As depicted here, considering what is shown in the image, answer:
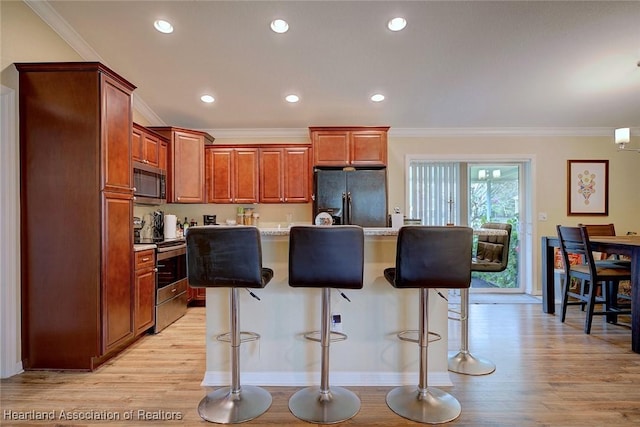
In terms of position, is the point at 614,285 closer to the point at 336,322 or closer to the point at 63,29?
the point at 336,322

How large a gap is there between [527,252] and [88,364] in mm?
5262

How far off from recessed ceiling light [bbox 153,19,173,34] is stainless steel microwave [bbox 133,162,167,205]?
1.32 meters

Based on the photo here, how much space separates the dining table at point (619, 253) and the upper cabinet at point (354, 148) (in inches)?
86.9

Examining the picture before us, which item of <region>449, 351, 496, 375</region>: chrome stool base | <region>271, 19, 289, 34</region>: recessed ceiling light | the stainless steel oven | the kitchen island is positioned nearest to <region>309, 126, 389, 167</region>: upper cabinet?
<region>271, 19, 289, 34</region>: recessed ceiling light

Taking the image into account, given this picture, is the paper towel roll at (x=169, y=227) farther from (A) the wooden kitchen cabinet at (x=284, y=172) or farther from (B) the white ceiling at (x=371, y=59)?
(B) the white ceiling at (x=371, y=59)

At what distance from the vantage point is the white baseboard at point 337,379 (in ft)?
7.25

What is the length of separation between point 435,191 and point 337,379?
3.43 meters

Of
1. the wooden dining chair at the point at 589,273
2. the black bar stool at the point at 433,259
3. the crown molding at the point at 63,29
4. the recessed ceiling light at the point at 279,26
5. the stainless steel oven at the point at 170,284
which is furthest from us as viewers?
the stainless steel oven at the point at 170,284

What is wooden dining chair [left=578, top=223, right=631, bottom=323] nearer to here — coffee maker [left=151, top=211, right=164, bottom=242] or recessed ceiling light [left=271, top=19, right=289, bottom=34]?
recessed ceiling light [left=271, top=19, right=289, bottom=34]

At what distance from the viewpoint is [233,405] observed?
6.34ft

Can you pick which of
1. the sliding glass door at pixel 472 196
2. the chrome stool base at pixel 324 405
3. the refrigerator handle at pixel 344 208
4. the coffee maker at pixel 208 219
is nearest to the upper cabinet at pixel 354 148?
the refrigerator handle at pixel 344 208

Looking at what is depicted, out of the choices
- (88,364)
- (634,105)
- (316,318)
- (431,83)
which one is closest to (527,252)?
(634,105)

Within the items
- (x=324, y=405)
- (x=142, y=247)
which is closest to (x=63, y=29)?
(x=142, y=247)

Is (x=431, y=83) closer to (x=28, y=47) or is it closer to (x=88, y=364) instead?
(x=28, y=47)
